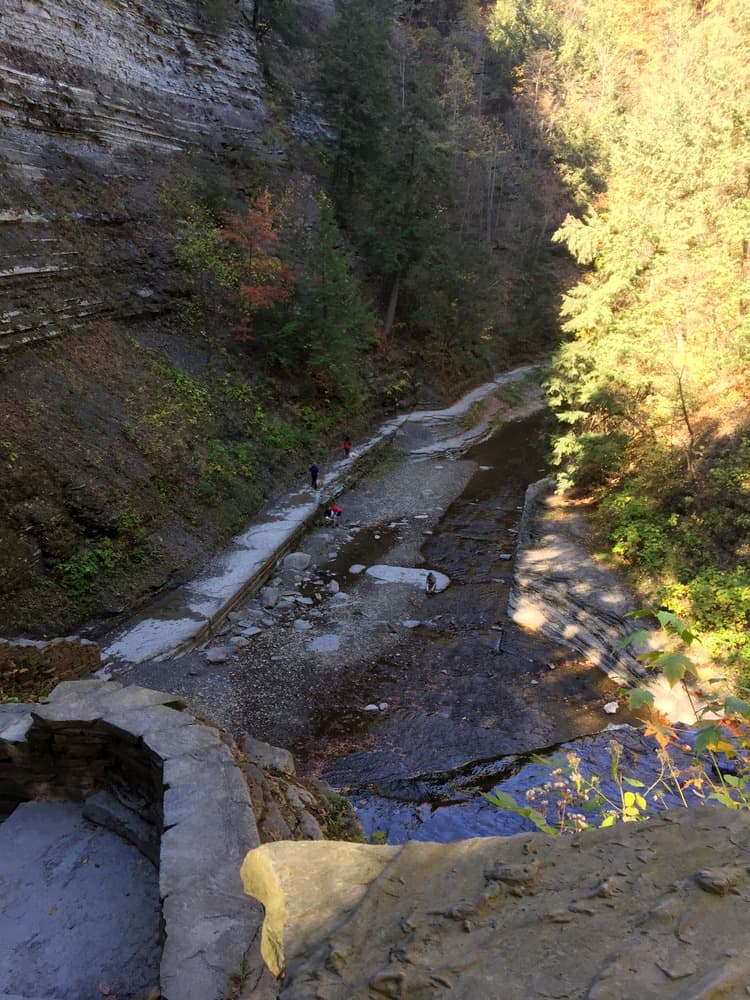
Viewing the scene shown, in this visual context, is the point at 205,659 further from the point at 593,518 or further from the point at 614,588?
the point at 593,518

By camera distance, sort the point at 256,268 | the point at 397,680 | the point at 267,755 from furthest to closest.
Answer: the point at 256,268, the point at 397,680, the point at 267,755

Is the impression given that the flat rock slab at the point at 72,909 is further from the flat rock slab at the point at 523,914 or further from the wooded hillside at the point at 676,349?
the wooded hillside at the point at 676,349

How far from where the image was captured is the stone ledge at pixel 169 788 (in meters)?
3.08

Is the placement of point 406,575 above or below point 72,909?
below

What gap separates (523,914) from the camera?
1.84 metres

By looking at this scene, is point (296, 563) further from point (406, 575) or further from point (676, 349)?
point (676, 349)

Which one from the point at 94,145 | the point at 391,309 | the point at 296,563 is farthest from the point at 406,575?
the point at 391,309

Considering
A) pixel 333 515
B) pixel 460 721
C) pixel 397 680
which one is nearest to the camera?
pixel 460 721

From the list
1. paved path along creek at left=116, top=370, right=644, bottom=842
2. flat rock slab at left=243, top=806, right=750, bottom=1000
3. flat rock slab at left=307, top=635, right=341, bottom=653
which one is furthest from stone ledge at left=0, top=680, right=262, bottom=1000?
flat rock slab at left=307, top=635, right=341, bottom=653

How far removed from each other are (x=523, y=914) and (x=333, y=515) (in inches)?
649

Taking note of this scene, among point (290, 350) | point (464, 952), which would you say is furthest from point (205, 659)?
point (290, 350)

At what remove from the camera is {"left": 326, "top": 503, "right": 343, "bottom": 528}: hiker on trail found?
17.9 metres

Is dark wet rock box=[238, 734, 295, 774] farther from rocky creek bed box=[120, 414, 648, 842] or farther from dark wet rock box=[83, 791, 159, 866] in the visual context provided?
dark wet rock box=[83, 791, 159, 866]

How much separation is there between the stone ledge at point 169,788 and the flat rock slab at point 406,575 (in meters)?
10.7
